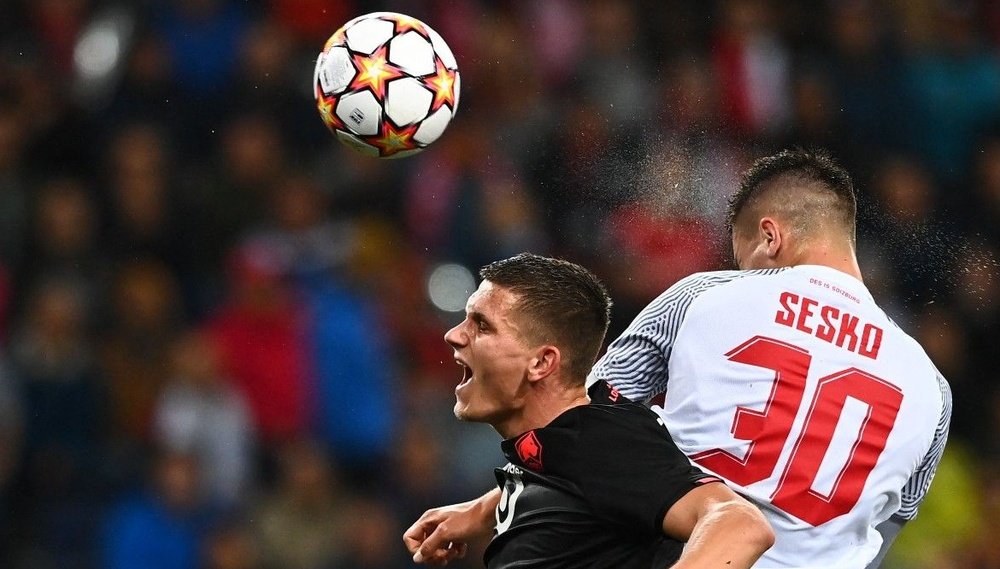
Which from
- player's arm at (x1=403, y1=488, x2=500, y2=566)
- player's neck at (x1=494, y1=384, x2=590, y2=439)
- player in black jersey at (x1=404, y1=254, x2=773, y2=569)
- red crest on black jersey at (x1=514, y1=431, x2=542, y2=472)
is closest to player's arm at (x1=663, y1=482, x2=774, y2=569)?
player in black jersey at (x1=404, y1=254, x2=773, y2=569)

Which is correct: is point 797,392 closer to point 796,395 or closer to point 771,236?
point 796,395

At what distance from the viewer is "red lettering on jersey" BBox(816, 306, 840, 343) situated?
3955 mm

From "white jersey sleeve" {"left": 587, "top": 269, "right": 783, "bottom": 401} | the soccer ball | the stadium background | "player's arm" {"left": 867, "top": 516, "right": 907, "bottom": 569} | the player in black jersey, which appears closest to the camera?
the player in black jersey

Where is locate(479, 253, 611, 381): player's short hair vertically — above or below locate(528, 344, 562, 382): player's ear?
above

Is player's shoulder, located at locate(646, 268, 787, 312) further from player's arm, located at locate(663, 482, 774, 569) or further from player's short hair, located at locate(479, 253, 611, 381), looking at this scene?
player's arm, located at locate(663, 482, 774, 569)

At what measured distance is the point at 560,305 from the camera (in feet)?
12.5

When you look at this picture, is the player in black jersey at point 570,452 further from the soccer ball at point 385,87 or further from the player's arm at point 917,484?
the soccer ball at point 385,87

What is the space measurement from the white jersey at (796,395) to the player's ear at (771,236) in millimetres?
156

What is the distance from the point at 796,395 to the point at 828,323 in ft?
0.77

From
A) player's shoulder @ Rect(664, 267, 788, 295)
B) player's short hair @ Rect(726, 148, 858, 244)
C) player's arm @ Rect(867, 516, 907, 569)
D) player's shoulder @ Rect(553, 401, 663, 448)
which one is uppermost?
player's short hair @ Rect(726, 148, 858, 244)

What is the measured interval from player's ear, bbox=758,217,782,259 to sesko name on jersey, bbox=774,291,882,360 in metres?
0.28

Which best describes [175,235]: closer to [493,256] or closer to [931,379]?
[493,256]

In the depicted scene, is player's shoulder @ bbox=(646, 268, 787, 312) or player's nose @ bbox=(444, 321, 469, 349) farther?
player's shoulder @ bbox=(646, 268, 787, 312)

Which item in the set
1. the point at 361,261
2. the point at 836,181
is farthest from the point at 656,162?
the point at 836,181
